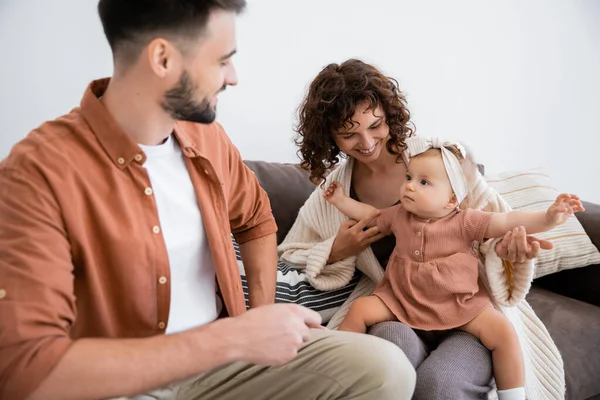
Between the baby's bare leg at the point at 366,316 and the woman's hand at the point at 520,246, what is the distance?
348 millimetres

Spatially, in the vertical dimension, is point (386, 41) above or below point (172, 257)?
above

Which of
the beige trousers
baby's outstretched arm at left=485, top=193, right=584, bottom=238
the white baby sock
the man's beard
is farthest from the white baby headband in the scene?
the man's beard

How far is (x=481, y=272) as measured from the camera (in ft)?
5.77

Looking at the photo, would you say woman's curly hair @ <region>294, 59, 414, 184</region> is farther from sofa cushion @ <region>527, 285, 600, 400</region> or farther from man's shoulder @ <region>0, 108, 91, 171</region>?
man's shoulder @ <region>0, 108, 91, 171</region>

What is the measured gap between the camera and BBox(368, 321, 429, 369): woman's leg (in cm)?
158

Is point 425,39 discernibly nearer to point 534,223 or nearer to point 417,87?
point 417,87

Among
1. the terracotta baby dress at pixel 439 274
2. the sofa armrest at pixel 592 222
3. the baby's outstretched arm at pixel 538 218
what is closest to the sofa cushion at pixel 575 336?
the sofa armrest at pixel 592 222

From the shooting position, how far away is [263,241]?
62.5 inches

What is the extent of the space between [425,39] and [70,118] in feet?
6.18

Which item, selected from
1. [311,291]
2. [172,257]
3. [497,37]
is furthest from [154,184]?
[497,37]

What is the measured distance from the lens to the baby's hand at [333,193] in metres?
1.95

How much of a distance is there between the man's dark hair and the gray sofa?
3.29 feet

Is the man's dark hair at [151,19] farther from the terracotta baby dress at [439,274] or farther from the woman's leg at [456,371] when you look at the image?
the woman's leg at [456,371]

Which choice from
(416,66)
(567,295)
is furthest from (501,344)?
(416,66)
